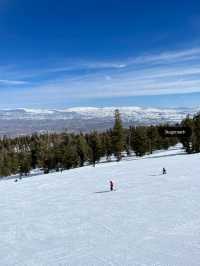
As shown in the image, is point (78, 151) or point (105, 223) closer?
point (105, 223)

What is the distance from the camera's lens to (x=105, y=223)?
28828 mm

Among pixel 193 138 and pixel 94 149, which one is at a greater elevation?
pixel 193 138

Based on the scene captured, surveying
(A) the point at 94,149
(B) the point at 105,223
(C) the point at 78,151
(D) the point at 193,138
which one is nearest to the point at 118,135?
(A) the point at 94,149

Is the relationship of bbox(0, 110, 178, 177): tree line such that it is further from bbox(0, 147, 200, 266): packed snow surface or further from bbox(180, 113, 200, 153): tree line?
bbox(0, 147, 200, 266): packed snow surface

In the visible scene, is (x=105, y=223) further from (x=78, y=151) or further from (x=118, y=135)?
(x=78, y=151)

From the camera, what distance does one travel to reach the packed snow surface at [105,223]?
20.8m

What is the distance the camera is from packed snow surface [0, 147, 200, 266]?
20781 mm

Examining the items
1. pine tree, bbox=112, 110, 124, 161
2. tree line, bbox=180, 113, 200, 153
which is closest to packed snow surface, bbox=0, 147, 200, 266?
tree line, bbox=180, 113, 200, 153

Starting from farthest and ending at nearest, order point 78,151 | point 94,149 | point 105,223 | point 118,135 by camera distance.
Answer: point 94,149 < point 78,151 < point 118,135 < point 105,223

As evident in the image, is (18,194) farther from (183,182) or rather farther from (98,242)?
(98,242)

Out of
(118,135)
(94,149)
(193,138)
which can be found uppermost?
(118,135)

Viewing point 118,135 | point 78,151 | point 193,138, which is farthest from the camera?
point 78,151

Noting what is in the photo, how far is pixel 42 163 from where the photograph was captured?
106562 mm

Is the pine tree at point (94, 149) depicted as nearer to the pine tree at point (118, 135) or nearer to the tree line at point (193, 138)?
the pine tree at point (118, 135)
